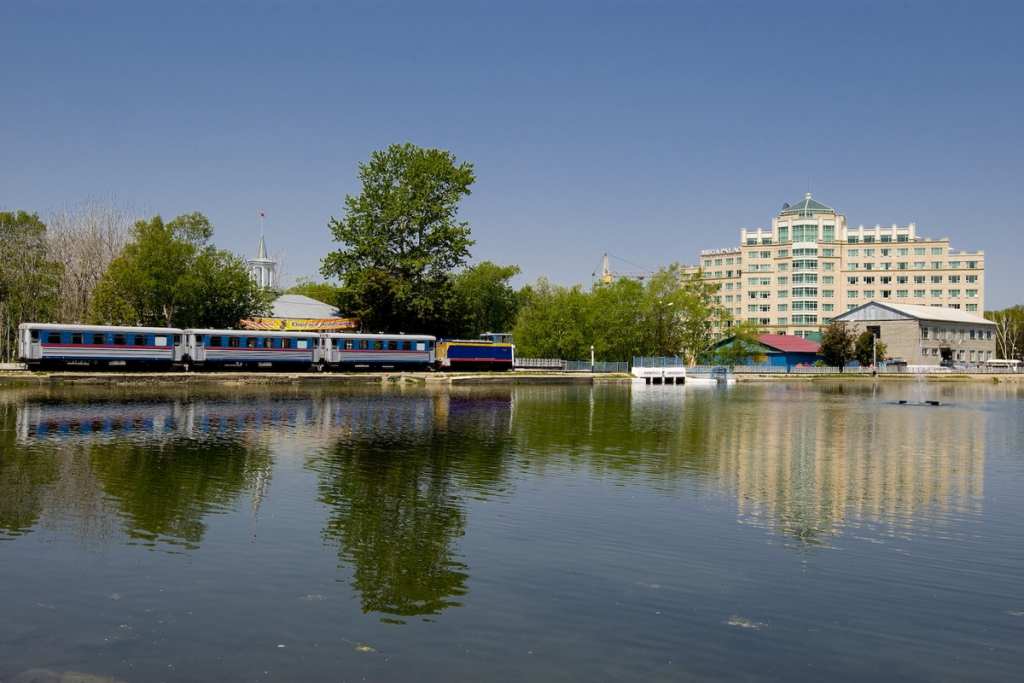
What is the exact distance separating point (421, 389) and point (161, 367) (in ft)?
71.9

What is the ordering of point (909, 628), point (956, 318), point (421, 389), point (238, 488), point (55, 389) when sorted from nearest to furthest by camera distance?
1. point (909, 628)
2. point (238, 488)
3. point (55, 389)
4. point (421, 389)
5. point (956, 318)

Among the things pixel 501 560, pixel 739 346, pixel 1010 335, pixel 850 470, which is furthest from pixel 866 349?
pixel 501 560

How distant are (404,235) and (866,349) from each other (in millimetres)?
74951

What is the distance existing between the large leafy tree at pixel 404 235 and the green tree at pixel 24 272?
1037 inches

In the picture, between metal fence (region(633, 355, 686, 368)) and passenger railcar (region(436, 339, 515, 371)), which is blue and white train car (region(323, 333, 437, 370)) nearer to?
passenger railcar (region(436, 339, 515, 371))

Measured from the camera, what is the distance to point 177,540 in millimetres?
15375

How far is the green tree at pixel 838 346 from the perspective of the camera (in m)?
120

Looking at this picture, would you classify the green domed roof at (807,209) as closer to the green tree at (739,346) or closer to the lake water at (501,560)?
the green tree at (739,346)

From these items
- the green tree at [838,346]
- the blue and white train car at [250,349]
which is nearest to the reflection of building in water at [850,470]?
the blue and white train car at [250,349]

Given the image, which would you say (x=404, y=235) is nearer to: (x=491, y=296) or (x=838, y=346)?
(x=491, y=296)

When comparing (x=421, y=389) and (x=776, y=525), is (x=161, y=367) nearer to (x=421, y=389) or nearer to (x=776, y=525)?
(x=421, y=389)

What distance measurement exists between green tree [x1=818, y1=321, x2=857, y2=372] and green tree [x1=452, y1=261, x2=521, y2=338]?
45.2m

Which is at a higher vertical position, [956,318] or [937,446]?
[956,318]

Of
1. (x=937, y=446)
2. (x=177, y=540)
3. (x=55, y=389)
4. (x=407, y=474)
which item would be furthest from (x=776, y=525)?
(x=55, y=389)
